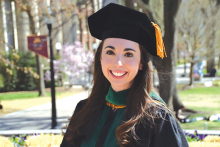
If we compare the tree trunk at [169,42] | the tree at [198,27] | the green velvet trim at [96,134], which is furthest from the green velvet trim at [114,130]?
the tree at [198,27]

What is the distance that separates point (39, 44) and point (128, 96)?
529 inches

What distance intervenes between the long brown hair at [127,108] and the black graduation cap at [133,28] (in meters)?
0.08

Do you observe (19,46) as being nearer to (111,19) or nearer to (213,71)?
(213,71)

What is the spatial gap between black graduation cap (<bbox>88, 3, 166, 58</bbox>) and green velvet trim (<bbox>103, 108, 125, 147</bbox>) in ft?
1.63

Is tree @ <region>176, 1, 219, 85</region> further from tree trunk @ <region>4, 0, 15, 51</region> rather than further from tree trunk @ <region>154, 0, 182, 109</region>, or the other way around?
tree trunk @ <region>4, 0, 15, 51</region>

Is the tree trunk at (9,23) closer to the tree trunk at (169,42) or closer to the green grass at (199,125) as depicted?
the tree trunk at (169,42)

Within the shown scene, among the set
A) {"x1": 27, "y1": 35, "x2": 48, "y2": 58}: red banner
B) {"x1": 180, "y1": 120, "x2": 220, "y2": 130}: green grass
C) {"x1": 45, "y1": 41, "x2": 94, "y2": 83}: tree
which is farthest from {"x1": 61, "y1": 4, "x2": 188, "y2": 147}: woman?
{"x1": 45, "y1": 41, "x2": 94, "y2": 83}: tree

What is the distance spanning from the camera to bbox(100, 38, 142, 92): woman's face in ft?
5.52

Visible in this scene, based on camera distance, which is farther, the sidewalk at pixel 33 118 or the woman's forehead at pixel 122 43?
the sidewalk at pixel 33 118

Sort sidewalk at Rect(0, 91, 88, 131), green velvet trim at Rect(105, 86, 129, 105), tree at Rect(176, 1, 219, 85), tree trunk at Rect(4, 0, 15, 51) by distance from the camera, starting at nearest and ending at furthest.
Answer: green velvet trim at Rect(105, 86, 129, 105) → sidewalk at Rect(0, 91, 88, 131) → tree at Rect(176, 1, 219, 85) → tree trunk at Rect(4, 0, 15, 51)

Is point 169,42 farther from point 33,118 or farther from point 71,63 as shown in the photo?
point 71,63

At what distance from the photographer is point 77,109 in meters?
2.11

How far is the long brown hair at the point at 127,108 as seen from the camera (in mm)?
1599

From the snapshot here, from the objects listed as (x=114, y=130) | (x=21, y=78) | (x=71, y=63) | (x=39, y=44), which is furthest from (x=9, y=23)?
(x=114, y=130)
